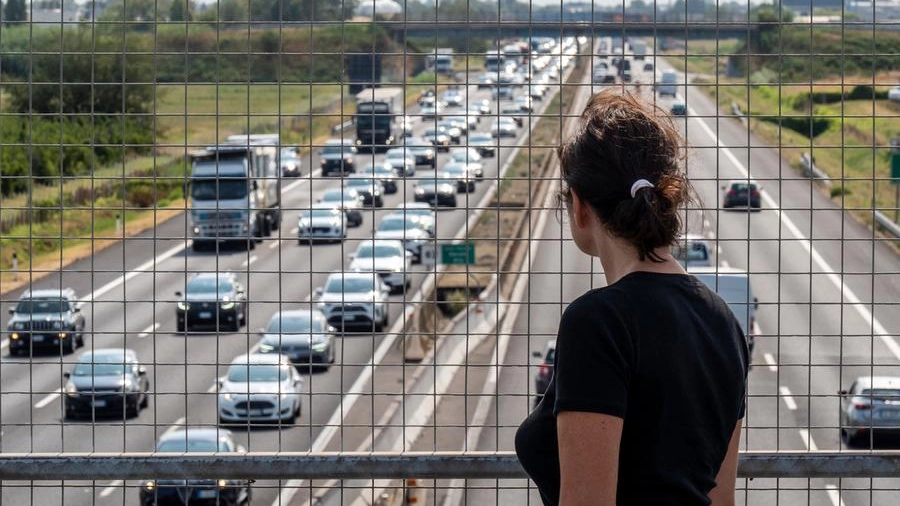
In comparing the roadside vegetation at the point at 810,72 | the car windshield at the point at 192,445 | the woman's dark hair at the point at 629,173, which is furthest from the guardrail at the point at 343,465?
the car windshield at the point at 192,445

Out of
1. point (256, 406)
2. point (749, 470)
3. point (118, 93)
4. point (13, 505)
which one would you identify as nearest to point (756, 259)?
point (256, 406)

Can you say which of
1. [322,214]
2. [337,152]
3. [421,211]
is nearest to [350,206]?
[322,214]

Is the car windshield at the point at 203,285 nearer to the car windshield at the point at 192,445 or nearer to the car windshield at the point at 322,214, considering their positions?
the car windshield at the point at 192,445

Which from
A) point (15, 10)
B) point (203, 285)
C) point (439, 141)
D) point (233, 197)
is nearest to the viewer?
point (15, 10)

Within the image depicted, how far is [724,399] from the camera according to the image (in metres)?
2.74

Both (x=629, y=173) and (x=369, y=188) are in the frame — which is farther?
(x=369, y=188)

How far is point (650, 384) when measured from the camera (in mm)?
2604

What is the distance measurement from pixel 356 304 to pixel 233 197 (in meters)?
8.10

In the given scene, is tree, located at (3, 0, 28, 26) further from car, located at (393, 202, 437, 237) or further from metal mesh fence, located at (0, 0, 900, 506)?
car, located at (393, 202, 437, 237)

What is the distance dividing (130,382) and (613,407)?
806 inches

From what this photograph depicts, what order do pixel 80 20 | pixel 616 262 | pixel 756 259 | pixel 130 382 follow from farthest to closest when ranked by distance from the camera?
pixel 756 259
pixel 130 382
pixel 80 20
pixel 616 262

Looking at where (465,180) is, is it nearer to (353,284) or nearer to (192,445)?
(192,445)

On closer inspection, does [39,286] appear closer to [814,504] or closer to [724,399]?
[814,504]

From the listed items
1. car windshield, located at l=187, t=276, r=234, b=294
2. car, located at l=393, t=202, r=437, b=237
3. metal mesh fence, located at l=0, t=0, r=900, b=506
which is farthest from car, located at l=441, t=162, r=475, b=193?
car windshield, located at l=187, t=276, r=234, b=294
